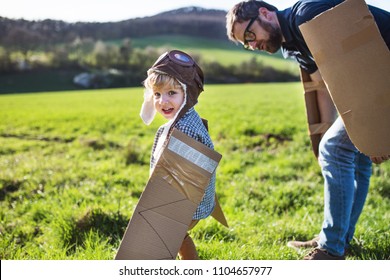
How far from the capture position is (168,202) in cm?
200

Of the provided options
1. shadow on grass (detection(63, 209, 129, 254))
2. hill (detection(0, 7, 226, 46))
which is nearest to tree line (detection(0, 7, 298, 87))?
hill (detection(0, 7, 226, 46))

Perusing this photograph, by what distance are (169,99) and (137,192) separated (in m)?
1.96

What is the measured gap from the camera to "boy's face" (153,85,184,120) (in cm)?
221

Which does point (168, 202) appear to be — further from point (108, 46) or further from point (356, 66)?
point (108, 46)

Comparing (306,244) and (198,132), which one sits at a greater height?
(198,132)

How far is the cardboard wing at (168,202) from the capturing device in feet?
6.50

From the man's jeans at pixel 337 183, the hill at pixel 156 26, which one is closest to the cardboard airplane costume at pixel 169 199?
the man's jeans at pixel 337 183

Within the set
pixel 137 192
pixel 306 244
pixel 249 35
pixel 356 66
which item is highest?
pixel 249 35

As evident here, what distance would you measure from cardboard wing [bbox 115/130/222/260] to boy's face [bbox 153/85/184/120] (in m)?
0.30

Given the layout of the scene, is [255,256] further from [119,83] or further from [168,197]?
[119,83]

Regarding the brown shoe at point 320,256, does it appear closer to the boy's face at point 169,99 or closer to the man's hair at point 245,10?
the boy's face at point 169,99

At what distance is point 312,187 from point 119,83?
9879 mm

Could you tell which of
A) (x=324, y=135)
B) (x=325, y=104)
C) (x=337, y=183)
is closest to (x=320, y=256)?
(x=337, y=183)

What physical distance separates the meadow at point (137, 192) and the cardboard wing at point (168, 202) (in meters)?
0.62
